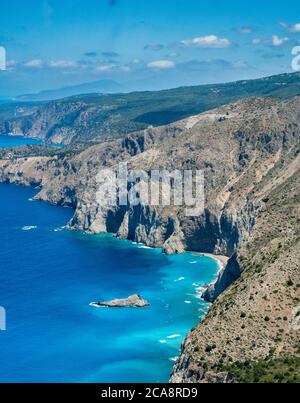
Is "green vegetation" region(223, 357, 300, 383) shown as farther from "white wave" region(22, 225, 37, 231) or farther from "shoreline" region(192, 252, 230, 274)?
"white wave" region(22, 225, 37, 231)

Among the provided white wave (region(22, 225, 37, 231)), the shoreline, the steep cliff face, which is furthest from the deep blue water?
white wave (region(22, 225, 37, 231))

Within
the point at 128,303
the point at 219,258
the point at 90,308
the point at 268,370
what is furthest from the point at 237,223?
the point at 268,370

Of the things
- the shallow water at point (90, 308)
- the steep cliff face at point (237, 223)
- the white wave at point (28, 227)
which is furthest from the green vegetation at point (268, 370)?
the white wave at point (28, 227)

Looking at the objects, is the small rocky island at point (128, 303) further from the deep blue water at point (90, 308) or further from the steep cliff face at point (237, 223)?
the steep cliff face at point (237, 223)

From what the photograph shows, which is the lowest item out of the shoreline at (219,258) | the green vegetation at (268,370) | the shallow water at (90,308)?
the shallow water at (90,308)

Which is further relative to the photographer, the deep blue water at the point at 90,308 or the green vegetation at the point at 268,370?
the deep blue water at the point at 90,308
